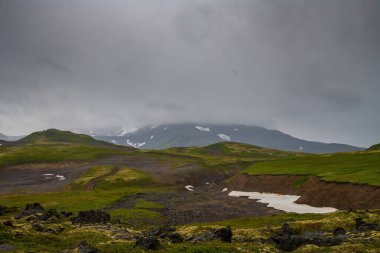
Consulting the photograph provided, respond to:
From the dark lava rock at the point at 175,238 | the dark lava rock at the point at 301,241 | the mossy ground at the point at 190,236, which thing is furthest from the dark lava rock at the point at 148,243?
the dark lava rock at the point at 301,241

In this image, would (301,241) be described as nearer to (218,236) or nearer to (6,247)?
(218,236)

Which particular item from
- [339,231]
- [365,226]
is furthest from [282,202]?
[365,226]

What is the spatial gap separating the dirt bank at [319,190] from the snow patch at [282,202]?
2.22 meters

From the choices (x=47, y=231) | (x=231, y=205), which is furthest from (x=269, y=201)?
(x=47, y=231)

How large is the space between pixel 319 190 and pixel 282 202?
436 inches

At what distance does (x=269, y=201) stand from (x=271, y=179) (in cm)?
2242

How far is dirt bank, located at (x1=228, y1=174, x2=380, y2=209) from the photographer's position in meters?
79.9

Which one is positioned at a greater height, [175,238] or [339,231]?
[339,231]

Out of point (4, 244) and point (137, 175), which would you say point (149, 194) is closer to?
point (137, 175)

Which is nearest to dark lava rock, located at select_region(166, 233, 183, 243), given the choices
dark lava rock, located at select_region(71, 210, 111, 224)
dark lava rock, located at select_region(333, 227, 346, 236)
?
dark lava rock, located at select_region(333, 227, 346, 236)

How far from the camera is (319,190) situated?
96.1m

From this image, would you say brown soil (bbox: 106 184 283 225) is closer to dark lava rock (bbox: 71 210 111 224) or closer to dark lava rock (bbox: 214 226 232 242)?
dark lava rock (bbox: 71 210 111 224)

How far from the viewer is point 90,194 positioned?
400 ft

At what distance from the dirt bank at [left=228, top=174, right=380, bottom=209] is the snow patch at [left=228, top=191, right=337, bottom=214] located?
7.27 feet
